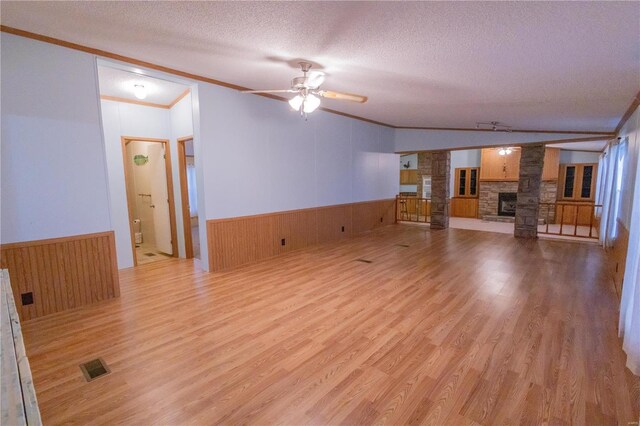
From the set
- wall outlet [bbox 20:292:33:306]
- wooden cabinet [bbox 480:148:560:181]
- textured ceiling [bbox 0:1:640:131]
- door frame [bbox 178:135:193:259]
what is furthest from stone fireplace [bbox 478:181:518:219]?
wall outlet [bbox 20:292:33:306]

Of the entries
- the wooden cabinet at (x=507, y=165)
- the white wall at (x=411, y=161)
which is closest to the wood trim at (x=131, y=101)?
the wooden cabinet at (x=507, y=165)

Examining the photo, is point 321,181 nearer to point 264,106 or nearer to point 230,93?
point 264,106

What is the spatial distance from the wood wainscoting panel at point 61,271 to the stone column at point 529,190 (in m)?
7.75

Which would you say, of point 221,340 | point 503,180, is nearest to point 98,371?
point 221,340

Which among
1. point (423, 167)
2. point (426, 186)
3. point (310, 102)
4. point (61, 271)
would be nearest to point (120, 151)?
point (61, 271)

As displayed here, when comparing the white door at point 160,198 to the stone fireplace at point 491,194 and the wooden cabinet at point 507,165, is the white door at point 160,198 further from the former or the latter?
the stone fireplace at point 491,194

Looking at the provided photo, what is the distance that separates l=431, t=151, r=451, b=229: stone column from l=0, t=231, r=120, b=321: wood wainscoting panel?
283 inches

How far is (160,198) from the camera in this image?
5.31 m

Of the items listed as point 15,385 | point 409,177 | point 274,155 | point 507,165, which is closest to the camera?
point 15,385

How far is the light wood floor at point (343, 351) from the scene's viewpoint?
1815 millimetres

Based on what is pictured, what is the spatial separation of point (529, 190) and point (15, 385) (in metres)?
8.17

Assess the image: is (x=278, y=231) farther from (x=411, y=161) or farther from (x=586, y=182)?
(x=586, y=182)

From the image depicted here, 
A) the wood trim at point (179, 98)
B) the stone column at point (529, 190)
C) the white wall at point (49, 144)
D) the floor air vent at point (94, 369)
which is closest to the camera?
the floor air vent at point (94, 369)

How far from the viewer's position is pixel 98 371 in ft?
7.09
